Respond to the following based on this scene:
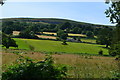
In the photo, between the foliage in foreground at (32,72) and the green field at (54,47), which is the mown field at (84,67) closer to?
the foliage in foreground at (32,72)

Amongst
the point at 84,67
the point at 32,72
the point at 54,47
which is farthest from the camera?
→ the point at 54,47

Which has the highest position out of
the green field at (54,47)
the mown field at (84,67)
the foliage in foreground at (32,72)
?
the foliage in foreground at (32,72)

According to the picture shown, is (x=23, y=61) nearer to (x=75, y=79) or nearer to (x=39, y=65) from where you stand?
(x=39, y=65)

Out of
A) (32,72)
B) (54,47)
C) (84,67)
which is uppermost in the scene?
(32,72)

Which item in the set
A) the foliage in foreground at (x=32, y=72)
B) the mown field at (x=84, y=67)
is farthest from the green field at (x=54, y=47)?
the foliage in foreground at (x=32, y=72)

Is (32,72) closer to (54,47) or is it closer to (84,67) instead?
(84,67)

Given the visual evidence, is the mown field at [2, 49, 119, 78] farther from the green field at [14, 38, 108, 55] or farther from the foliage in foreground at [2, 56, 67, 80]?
the green field at [14, 38, 108, 55]

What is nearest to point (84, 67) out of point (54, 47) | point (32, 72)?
point (32, 72)

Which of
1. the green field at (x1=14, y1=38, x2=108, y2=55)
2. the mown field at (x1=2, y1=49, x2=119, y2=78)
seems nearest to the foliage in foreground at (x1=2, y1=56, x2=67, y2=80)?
the mown field at (x1=2, y1=49, x2=119, y2=78)

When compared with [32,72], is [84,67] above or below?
below

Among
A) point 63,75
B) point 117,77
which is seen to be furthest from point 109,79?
point 63,75

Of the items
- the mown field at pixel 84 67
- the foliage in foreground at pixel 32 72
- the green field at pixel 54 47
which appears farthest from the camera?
the green field at pixel 54 47

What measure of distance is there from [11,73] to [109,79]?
4.04 metres

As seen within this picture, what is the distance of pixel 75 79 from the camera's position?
7.28 metres
